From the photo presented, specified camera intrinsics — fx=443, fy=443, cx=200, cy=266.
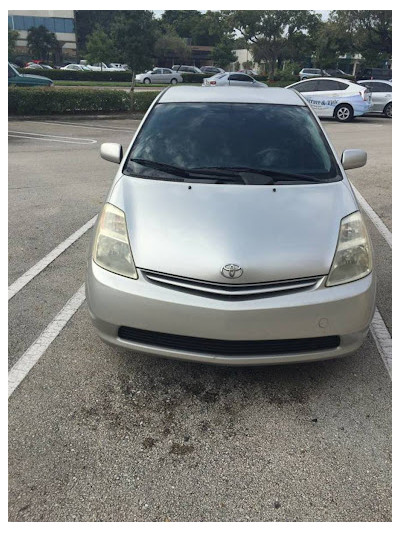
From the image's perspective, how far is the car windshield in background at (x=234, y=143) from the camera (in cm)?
300

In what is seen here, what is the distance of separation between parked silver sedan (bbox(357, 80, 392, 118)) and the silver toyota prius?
53.9ft

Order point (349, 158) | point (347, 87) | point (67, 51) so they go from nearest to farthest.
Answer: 1. point (349, 158)
2. point (347, 87)
3. point (67, 51)

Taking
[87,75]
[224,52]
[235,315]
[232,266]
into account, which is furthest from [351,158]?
[224,52]

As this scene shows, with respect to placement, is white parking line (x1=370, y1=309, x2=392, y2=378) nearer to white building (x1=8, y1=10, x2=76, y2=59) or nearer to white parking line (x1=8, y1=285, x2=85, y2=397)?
white parking line (x1=8, y1=285, x2=85, y2=397)

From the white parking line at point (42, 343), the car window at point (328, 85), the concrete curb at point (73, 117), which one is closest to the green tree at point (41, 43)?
the concrete curb at point (73, 117)

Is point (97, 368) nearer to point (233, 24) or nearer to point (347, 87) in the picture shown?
point (347, 87)

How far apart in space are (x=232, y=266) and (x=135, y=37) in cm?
1915

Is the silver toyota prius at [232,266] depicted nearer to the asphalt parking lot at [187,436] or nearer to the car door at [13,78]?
the asphalt parking lot at [187,436]

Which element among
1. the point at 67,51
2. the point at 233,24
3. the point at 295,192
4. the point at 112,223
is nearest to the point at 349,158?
the point at 295,192

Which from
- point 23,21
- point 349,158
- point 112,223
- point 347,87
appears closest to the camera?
point 112,223

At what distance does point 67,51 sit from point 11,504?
73.8m

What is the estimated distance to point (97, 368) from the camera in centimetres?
275

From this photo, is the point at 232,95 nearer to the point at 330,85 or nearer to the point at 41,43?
the point at 330,85

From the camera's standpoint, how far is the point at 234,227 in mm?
2422
